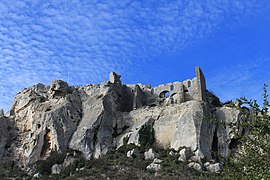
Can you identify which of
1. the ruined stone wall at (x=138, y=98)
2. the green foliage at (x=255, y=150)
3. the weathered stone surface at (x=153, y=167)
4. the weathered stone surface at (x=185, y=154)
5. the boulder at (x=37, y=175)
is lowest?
the green foliage at (x=255, y=150)

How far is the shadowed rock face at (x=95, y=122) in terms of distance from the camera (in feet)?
124

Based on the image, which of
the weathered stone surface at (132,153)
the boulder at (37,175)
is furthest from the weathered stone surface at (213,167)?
the boulder at (37,175)

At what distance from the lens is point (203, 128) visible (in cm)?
3725

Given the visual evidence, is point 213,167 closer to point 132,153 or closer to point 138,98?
point 132,153

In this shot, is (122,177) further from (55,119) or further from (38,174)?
(55,119)

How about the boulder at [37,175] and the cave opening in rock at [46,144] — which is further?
the cave opening in rock at [46,144]

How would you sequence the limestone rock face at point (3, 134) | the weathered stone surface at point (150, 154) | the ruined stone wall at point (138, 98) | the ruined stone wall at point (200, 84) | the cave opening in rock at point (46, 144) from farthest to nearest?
the ruined stone wall at point (138, 98) < the ruined stone wall at point (200, 84) < the limestone rock face at point (3, 134) < the cave opening in rock at point (46, 144) < the weathered stone surface at point (150, 154)

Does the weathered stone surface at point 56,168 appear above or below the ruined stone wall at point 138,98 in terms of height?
below

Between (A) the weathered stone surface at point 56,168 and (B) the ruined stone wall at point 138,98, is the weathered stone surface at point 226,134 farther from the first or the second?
(A) the weathered stone surface at point 56,168

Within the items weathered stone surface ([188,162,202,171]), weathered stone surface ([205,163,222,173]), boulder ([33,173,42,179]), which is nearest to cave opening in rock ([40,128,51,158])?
boulder ([33,173,42,179])

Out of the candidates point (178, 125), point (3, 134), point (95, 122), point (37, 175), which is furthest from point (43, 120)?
point (178, 125)

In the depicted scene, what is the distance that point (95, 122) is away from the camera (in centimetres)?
3981

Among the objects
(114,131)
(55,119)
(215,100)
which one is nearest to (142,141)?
(114,131)

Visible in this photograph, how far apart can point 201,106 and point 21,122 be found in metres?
20.0
